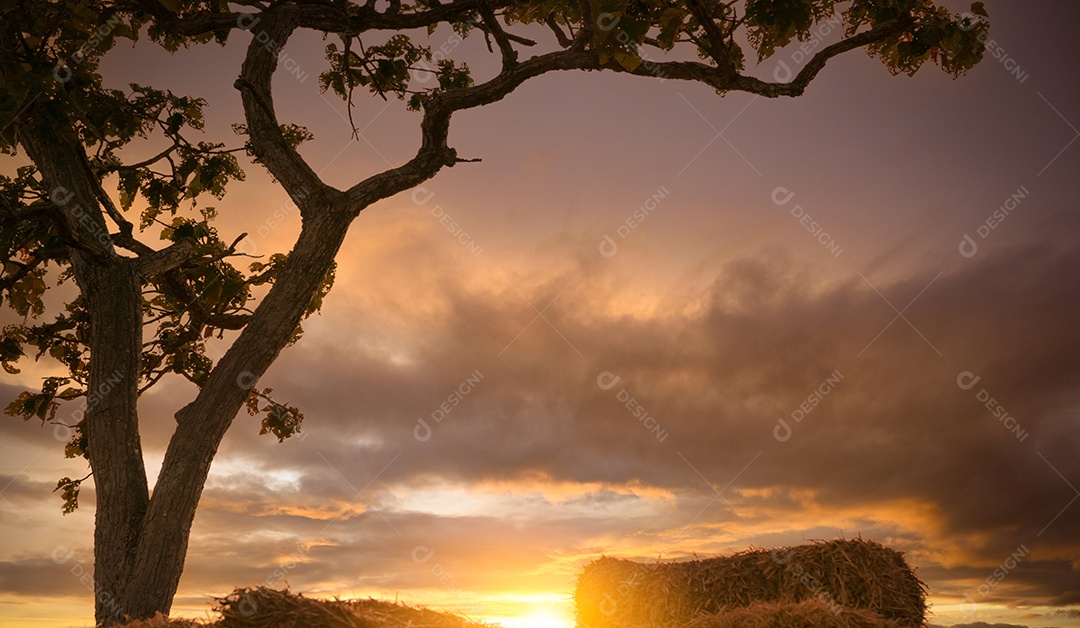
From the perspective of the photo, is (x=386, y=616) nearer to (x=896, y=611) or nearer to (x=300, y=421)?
(x=896, y=611)

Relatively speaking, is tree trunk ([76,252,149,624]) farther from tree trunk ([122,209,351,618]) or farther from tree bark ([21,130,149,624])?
tree trunk ([122,209,351,618])

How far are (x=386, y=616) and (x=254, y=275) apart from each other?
9056 millimetres

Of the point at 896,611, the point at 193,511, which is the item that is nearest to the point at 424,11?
the point at 193,511

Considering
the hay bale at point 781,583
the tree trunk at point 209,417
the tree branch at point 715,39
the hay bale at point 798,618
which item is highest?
the tree branch at point 715,39

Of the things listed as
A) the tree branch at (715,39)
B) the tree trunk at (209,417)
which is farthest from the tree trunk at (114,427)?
the tree branch at (715,39)

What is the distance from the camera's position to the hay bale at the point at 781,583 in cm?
834

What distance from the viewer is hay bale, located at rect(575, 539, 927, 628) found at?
8.34m

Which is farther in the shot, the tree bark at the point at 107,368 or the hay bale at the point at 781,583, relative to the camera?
the tree bark at the point at 107,368

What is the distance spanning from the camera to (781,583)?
8602mm

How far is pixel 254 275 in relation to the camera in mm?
12828

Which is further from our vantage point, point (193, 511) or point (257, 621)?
point (193, 511)

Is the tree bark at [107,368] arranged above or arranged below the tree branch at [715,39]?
below

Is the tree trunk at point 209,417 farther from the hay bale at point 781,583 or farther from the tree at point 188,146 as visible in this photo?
the hay bale at point 781,583

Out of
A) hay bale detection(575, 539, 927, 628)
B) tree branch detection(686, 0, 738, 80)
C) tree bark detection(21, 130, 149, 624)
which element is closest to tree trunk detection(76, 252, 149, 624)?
tree bark detection(21, 130, 149, 624)
